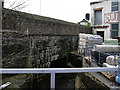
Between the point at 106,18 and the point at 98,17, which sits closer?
the point at 106,18

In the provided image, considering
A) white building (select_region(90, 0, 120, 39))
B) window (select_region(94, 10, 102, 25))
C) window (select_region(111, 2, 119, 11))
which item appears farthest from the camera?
window (select_region(94, 10, 102, 25))

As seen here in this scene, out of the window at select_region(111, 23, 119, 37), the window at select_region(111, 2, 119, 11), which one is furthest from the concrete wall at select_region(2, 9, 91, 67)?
the window at select_region(111, 2, 119, 11)

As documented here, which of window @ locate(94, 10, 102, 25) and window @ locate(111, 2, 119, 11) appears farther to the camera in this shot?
window @ locate(94, 10, 102, 25)

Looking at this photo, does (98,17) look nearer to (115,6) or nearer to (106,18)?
(106,18)

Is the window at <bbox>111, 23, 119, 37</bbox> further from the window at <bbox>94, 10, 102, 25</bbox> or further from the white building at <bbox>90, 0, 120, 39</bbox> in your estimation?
the window at <bbox>94, 10, 102, 25</bbox>

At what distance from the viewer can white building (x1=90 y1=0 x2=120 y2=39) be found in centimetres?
1248

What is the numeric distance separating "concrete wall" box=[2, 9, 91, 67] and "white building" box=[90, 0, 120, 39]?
4.89 meters

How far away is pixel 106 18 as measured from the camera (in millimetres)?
13453

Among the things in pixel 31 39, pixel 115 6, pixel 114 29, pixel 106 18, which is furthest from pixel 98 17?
pixel 31 39

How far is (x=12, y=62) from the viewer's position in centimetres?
546

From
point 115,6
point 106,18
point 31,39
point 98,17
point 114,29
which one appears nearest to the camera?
point 31,39

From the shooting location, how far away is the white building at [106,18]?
12.5 metres

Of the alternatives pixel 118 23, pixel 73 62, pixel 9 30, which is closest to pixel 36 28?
pixel 9 30

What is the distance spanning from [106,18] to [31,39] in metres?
9.34
